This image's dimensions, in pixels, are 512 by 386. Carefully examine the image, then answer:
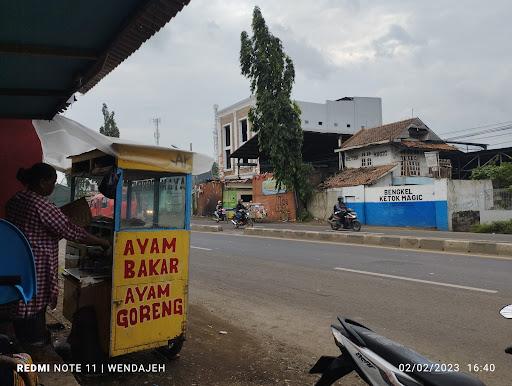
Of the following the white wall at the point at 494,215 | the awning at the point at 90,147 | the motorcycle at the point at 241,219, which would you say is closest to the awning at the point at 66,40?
the awning at the point at 90,147

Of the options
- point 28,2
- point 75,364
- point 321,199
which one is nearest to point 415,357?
point 75,364

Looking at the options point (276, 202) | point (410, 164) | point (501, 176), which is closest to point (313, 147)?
point (276, 202)

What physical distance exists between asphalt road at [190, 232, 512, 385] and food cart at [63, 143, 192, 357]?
1448 millimetres

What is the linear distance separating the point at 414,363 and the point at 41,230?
2.77 metres

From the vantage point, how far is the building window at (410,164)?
27059 mm

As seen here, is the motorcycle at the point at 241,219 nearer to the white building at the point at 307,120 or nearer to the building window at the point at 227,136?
the white building at the point at 307,120

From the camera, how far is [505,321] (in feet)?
17.1

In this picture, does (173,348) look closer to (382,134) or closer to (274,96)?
(274,96)

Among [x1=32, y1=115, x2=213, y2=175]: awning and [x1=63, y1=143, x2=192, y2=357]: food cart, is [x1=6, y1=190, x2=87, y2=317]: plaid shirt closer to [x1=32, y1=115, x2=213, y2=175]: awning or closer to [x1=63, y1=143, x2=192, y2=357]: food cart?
[x1=63, y1=143, x2=192, y2=357]: food cart

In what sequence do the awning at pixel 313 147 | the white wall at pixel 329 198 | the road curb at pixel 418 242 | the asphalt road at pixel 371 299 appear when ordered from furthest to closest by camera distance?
the awning at pixel 313 147
the white wall at pixel 329 198
the road curb at pixel 418 242
the asphalt road at pixel 371 299

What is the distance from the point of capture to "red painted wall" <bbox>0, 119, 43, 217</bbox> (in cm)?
551

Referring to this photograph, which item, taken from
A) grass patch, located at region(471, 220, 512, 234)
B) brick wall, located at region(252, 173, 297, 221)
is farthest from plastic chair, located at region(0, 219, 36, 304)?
brick wall, located at region(252, 173, 297, 221)

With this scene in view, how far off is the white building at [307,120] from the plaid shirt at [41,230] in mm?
36622

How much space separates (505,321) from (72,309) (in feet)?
16.4
